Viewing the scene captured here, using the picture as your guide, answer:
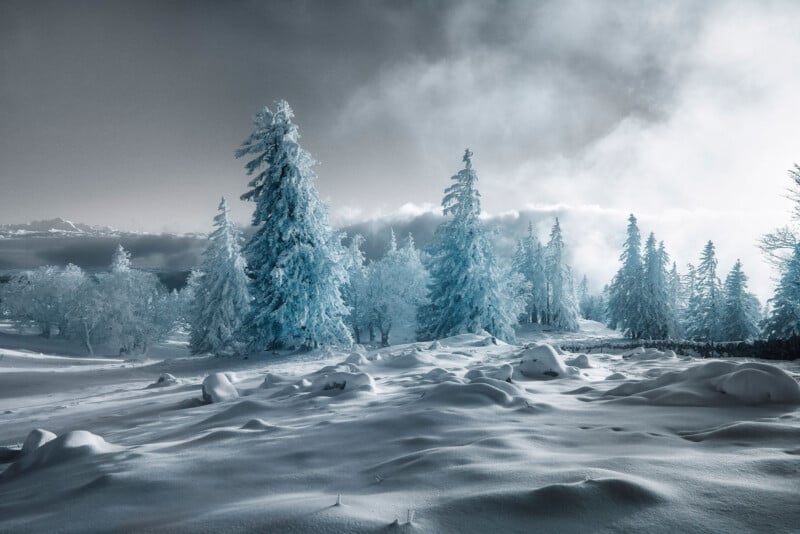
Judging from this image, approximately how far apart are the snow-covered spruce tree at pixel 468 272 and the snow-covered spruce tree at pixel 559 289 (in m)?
25.1

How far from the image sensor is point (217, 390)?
6.19 m

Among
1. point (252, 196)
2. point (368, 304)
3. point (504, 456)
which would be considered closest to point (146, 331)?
point (368, 304)

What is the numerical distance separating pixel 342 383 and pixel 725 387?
4417mm

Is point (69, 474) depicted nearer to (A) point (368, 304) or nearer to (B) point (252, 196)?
(B) point (252, 196)

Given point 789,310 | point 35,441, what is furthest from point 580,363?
point 789,310

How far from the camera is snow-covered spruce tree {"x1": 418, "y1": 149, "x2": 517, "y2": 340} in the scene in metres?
24.0

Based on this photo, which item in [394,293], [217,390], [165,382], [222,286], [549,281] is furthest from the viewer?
[549,281]

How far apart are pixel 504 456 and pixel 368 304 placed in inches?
1629

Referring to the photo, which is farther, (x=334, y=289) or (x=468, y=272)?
(x=468, y=272)

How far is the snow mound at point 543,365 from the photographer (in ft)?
21.2

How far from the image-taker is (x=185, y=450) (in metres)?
3.35

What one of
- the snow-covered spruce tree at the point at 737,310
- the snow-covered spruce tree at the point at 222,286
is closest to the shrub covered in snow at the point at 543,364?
the snow-covered spruce tree at the point at 222,286

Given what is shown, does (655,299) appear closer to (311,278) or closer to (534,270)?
(534,270)

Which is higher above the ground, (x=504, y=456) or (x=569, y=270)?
(x=569, y=270)
